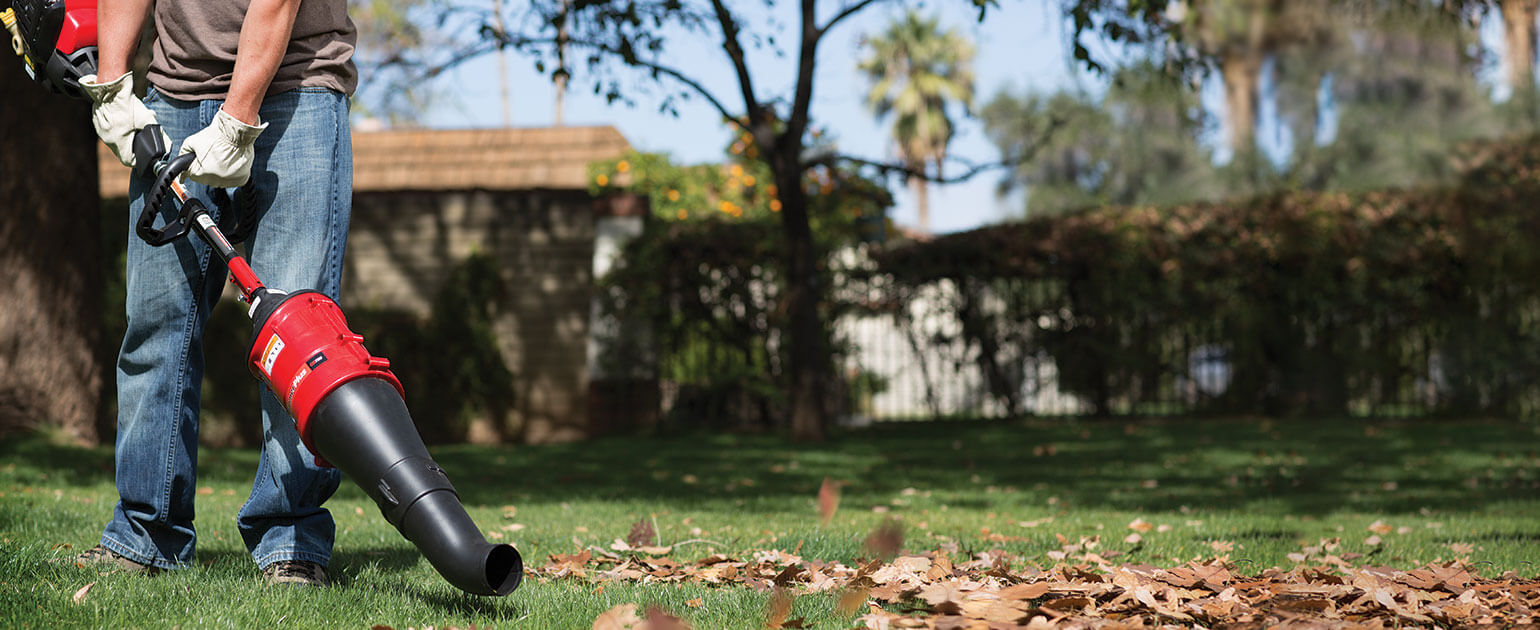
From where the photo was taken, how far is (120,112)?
2561mm

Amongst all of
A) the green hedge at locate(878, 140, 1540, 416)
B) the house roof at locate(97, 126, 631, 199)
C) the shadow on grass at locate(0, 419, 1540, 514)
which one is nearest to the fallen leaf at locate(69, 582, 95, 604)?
the shadow on grass at locate(0, 419, 1540, 514)

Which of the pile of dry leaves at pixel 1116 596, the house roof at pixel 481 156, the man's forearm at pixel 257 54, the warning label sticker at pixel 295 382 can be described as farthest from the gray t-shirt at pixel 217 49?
the house roof at pixel 481 156

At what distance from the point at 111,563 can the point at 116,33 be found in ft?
3.99

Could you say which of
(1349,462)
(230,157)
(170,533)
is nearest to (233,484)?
(170,533)

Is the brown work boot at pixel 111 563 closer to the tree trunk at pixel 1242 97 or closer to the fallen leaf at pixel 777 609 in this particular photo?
the fallen leaf at pixel 777 609

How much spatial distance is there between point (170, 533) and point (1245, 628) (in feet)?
7.85

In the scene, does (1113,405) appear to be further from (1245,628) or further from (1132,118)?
(1132,118)

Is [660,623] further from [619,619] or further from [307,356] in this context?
[307,356]

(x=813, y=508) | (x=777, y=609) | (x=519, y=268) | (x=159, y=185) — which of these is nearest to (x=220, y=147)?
(x=159, y=185)

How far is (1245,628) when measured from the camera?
2.20m

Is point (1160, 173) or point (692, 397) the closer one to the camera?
point (692, 397)

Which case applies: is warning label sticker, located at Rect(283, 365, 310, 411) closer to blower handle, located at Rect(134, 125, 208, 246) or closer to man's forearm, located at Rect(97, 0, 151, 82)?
blower handle, located at Rect(134, 125, 208, 246)

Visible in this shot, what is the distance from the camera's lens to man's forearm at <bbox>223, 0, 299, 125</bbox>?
98.1 inches

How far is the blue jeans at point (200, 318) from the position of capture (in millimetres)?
2676
